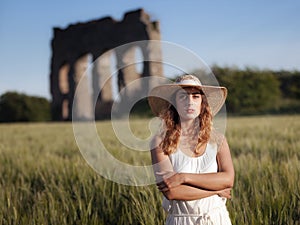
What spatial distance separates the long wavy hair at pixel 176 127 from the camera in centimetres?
101

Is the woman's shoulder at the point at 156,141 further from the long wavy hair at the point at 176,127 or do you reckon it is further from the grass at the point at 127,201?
the grass at the point at 127,201

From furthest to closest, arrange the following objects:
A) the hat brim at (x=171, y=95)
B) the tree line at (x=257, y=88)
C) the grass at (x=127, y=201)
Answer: the tree line at (x=257, y=88)
the grass at (x=127, y=201)
the hat brim at (x=171, y=95)

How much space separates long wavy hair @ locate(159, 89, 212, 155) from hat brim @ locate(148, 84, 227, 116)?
0.02 metres

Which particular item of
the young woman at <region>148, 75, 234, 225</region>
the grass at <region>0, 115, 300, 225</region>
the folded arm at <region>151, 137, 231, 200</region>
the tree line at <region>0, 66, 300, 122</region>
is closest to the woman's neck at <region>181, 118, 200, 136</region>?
the young woman at <region>148, 75, 234, 225</region>

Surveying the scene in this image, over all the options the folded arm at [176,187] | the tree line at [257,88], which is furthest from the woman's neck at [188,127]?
the tree line at [257,88]

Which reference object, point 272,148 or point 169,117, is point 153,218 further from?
point 272,148

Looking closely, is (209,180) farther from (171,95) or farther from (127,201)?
(127,201)

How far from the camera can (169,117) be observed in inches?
42.0

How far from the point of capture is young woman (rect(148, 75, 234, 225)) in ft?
3.23

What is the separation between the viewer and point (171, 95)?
108cm

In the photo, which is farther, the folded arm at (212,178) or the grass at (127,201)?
the grass at (127,201)

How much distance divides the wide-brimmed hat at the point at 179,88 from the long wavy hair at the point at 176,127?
0.02 m

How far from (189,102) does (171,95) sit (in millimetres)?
78

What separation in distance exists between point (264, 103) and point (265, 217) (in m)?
18.4
